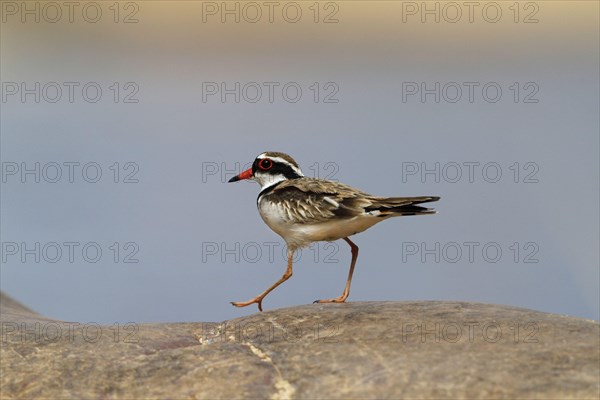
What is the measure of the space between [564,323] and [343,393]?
274 centimetres

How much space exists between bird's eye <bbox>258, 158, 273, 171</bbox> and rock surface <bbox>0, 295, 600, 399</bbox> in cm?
232

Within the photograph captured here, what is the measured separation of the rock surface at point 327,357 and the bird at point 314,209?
108 cm

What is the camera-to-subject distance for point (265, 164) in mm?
9883

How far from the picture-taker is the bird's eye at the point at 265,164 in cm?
986

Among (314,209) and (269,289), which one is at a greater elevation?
(314,209)

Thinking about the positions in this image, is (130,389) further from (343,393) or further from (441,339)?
(441,339)

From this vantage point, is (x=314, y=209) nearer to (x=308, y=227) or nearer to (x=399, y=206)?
(x=308, y=227)

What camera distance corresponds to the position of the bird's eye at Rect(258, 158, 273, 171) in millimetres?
9859

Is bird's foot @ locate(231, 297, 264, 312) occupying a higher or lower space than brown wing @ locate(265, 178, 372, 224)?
lower

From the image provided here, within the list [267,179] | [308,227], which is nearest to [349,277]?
[308,227]

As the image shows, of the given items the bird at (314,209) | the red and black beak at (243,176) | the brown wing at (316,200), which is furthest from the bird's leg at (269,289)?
the red and black beak at (243,176)

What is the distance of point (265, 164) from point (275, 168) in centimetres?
15

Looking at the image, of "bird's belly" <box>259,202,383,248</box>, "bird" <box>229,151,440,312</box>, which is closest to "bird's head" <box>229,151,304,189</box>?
"bird" <box>229,151,440,312</box>

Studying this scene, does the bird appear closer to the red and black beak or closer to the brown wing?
the brown wing
